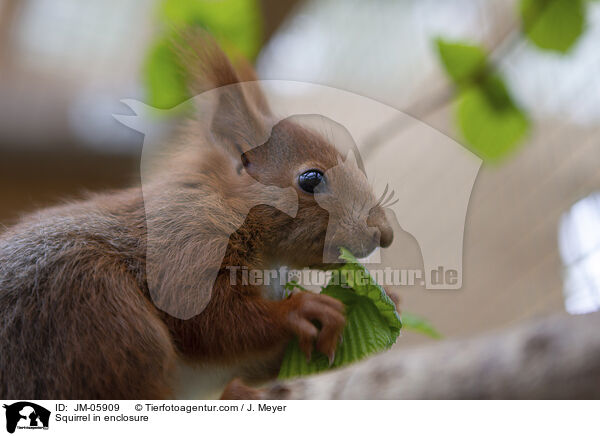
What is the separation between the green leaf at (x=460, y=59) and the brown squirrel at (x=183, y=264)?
406 millimetres

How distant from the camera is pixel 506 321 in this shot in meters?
1.53

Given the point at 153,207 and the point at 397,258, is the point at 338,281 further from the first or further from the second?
the point at 153,207

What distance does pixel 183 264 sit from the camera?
0.75 m

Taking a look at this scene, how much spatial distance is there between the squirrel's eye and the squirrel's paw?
0.15 m

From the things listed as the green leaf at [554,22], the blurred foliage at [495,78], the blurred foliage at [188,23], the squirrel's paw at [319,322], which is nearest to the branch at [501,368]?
the squirrel's paw at [319,322]

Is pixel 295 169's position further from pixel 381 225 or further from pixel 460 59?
pixel 460 59

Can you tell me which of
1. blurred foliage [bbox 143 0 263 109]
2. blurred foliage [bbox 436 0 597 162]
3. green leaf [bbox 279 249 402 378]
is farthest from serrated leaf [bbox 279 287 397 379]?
blurred foliage [bbox 436 0 597 162]

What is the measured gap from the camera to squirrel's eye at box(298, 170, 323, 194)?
0.77 metres

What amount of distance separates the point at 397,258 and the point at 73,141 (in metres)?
1.68

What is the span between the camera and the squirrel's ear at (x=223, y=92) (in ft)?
2.70

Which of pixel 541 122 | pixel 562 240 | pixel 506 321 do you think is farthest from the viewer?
pixel 541 122

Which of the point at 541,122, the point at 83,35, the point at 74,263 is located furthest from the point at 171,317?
the point at 83,35
